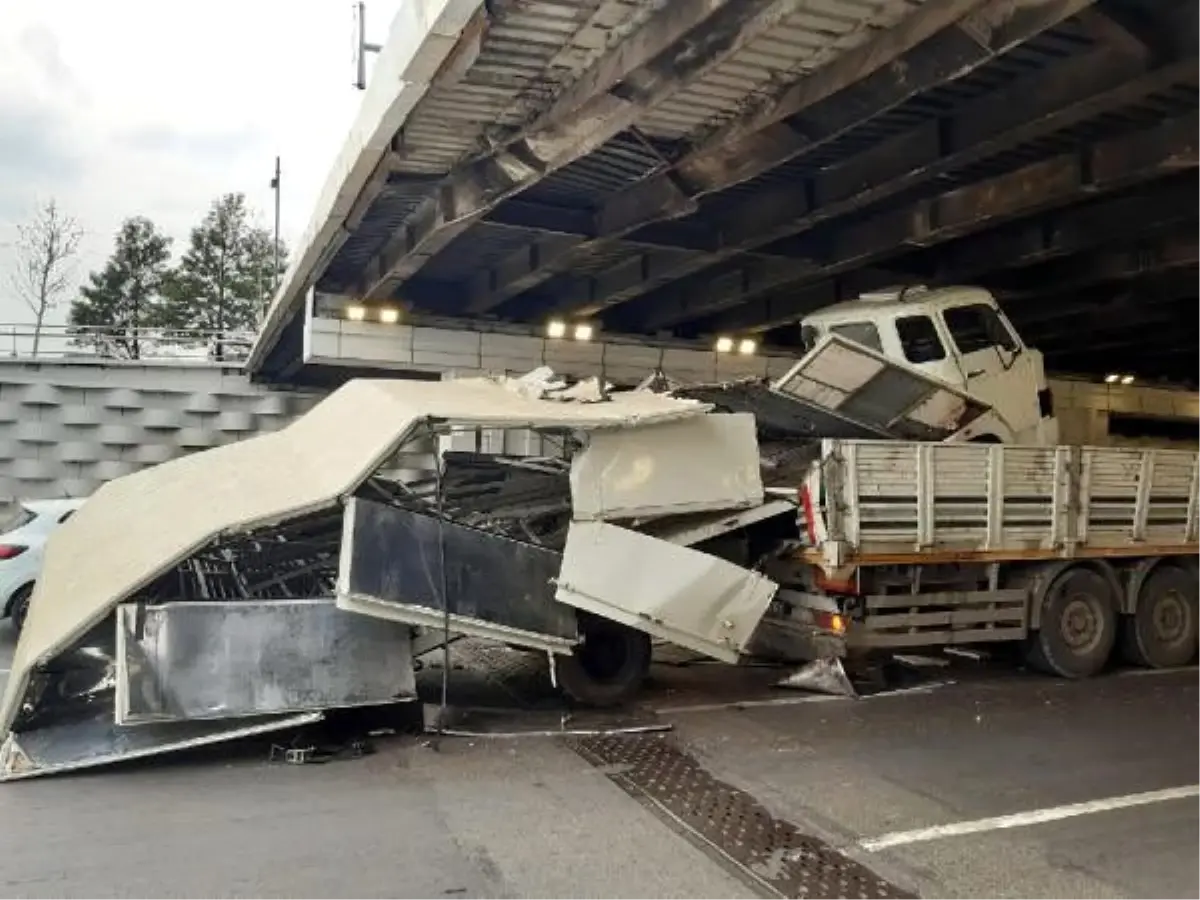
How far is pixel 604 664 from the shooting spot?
7488 millimetres

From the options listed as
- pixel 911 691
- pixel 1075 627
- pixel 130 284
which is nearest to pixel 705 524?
pixel 911 691

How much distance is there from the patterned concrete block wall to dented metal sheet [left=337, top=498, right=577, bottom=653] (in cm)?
1419

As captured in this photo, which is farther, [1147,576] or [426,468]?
[1147,576]

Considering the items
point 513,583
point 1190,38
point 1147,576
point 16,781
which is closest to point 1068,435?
point 1147,576


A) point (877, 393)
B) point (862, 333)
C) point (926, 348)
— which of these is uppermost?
point (862, 333)

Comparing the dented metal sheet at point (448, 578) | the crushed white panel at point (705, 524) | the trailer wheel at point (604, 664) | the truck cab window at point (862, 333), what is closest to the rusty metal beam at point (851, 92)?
the truck cab window at point (862, 333)

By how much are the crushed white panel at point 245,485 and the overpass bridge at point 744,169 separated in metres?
1.88

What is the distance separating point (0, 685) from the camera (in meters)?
8.15

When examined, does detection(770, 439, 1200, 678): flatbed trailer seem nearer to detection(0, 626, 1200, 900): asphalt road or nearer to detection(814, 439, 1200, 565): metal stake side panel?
detection(814, 439, 1200, 565): metal stake side panel

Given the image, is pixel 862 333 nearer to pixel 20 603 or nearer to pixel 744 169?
pixel 744 169

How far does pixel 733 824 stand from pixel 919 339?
596cm

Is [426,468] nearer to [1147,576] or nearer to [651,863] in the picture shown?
[651,863]

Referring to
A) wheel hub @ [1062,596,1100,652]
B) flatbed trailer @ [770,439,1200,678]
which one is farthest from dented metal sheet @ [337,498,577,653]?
wheel hub @ [1062,596,1100,652]

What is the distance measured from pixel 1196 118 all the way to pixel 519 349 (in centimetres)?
929
